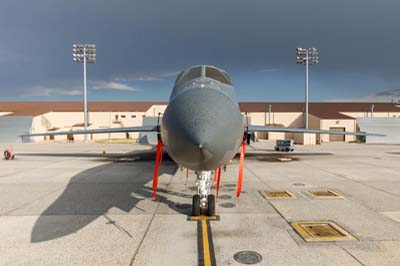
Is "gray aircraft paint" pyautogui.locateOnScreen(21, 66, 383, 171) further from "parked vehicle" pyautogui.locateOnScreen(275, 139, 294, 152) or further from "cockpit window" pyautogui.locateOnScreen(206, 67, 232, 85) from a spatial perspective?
"parked vehicle" pyautogui.locateOnScreen(275, 139, 294, 152)

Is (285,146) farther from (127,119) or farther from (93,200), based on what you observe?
(127,119)

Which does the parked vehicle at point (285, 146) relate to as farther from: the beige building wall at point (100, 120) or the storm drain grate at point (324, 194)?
the beige building wall at point (100, 120)

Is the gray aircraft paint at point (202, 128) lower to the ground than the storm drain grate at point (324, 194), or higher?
higher

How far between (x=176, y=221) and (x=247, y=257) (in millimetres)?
2371

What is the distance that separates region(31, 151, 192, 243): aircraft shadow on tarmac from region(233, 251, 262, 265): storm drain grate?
2.61 meters

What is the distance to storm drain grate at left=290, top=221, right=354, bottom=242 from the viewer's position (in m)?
5.64

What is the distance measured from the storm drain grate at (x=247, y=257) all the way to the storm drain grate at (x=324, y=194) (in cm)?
505

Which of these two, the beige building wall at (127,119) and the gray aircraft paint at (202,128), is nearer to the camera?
the gray aircraft paint at (202,128)

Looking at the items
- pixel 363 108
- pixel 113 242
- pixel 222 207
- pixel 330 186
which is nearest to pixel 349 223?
pixel 222 207

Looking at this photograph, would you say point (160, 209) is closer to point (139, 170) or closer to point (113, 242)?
point (113, 242)

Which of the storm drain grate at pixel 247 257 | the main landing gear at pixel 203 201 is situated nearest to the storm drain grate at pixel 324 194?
the main landing gear at pixel 203 201

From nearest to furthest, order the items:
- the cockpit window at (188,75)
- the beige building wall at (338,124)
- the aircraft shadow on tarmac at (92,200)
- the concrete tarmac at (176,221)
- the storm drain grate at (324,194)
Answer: the concrete tarmac at (176,221) < the aircraft shadow on tarmac at (92,200) < the cockpit window at (188,75) < the storm drain grate at (324,194) < the beige building wall at (338,124)

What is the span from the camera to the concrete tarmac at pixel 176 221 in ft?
16.2

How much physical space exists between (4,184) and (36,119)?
39102 mm
